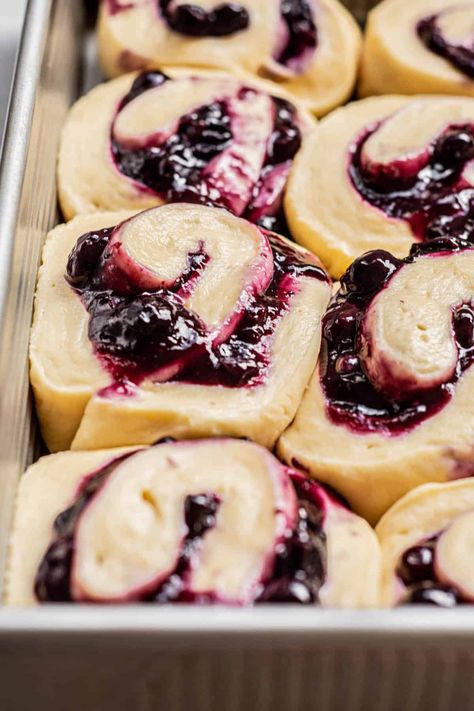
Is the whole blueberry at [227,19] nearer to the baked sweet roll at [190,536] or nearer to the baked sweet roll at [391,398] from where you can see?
the baked sweet roll at [391,398]

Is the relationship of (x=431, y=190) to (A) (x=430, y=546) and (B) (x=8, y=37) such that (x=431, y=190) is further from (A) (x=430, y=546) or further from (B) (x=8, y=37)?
(B) (x=8, y=37)

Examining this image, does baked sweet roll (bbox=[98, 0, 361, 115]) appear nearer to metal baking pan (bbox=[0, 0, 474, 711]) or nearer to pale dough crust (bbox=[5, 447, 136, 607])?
metal baking pan (bbox=[0, 0, 474, 711])

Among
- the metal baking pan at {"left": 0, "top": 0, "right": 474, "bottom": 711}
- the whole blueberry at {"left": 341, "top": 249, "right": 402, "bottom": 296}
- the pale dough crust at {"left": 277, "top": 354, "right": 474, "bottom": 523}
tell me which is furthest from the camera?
the whole blueberry at {"left": 341, "top": 249, "right": 402, "bottom": 296}

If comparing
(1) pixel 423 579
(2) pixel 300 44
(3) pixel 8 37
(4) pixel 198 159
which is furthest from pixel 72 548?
(3) pixel 8 37

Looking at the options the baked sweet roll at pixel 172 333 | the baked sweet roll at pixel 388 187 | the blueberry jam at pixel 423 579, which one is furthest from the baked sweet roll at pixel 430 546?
the baked sweet roll at pixel 388 187

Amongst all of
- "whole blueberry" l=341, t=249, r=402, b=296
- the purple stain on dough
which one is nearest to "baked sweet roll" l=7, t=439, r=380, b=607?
the purple stain on dough

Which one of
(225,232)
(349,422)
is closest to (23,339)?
(225,232)
